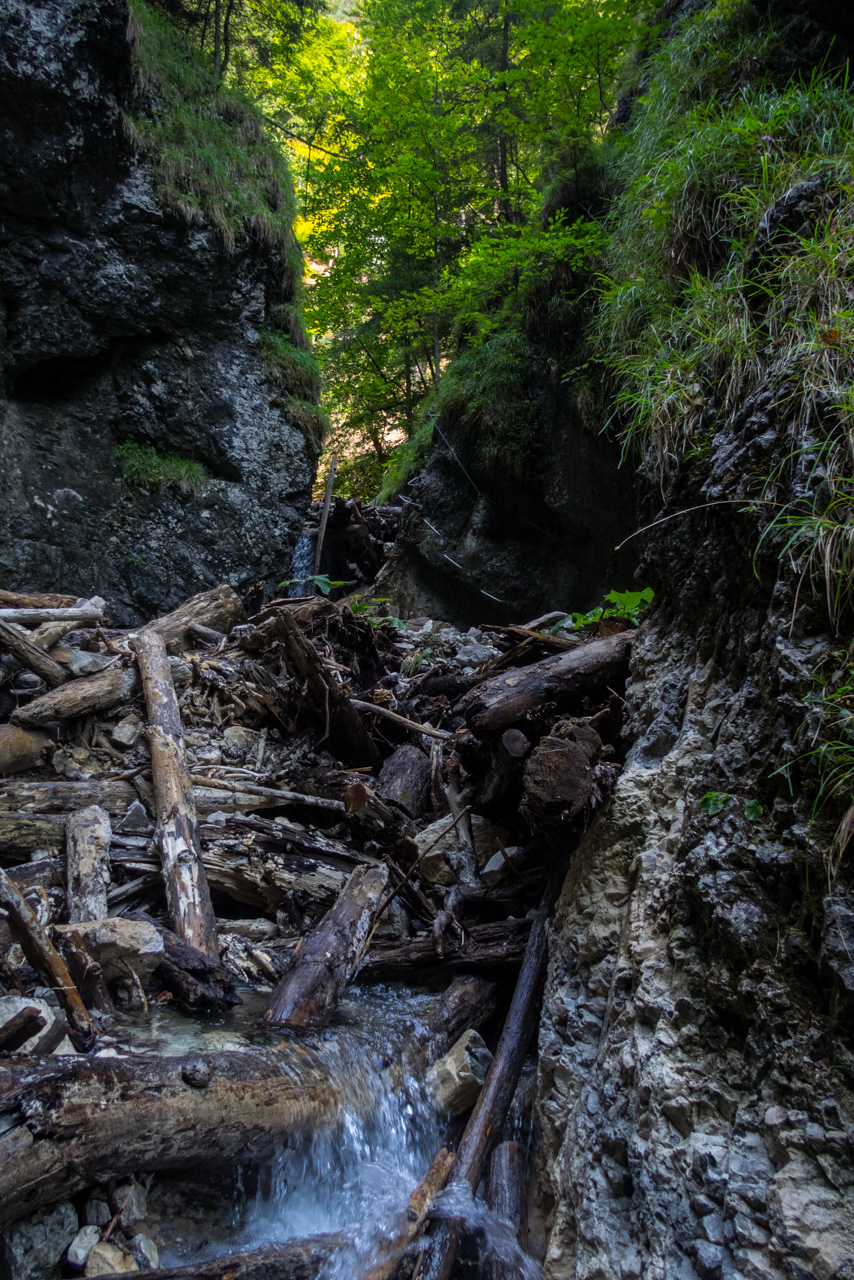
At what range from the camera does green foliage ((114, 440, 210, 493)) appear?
7.94m

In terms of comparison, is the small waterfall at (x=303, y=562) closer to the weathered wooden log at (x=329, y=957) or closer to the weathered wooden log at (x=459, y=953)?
the weathered wooden log at (x=329, y=957)

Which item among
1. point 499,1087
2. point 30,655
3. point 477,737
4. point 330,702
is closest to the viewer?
point 499,1087

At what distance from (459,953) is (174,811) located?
174 cm

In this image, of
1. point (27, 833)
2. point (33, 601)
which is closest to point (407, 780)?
point (27, 833)

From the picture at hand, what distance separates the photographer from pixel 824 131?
3.40 m

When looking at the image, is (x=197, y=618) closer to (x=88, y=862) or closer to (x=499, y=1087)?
(x=88, y=862)

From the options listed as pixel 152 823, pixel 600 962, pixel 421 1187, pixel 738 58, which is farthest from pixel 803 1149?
pixel 738 58

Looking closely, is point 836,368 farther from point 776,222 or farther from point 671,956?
point 671,956

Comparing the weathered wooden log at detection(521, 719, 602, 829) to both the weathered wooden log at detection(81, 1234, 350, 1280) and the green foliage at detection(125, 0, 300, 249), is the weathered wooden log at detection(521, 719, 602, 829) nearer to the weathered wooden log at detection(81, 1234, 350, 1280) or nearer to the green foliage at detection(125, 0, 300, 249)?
the weathered wooden log at detection(81, 1234, 350, 1280)

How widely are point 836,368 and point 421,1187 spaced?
3.01 metres

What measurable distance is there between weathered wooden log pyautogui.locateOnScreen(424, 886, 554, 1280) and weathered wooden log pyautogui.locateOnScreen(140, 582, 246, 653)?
158 inches

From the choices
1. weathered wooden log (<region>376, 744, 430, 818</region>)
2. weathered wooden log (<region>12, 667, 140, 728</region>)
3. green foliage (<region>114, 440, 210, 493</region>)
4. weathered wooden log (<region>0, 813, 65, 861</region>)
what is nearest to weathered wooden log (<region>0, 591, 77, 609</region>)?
weathered wooden log (<region>12, 667, 140, 728</region>)

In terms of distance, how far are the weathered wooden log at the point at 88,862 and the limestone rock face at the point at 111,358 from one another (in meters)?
5.00

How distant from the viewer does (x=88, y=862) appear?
299 centimetres
